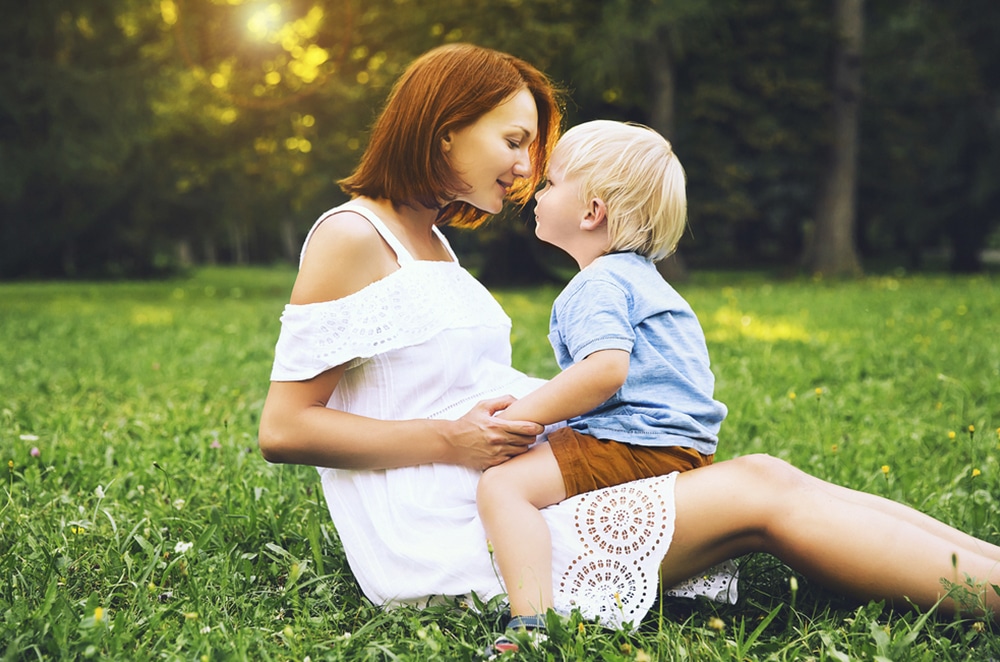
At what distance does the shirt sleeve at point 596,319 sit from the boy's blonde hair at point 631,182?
193mm

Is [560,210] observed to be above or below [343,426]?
above

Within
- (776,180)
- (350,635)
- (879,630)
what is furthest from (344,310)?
(776,180)

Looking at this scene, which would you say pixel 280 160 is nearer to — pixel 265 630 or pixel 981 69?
pixel 981 69

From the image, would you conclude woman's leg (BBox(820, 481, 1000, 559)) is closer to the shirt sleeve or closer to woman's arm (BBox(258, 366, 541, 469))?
the shirt sleeve

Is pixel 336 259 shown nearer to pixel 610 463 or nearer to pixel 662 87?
pixel 610 463

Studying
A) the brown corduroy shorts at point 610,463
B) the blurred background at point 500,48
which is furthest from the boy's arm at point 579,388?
the blurred background at point 500,48

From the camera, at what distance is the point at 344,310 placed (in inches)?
85.2

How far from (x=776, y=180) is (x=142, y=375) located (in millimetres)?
26158

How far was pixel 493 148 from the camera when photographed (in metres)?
2.31

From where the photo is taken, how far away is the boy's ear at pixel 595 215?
2.24 m

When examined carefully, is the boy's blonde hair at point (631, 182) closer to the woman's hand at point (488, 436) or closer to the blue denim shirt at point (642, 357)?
the blue denim shirt at point (642, 357)

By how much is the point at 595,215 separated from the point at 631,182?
127 mm

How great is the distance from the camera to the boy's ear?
7.36 ft

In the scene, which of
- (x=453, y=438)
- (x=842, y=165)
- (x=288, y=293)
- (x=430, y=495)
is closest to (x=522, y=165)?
(x=453, y=438)
